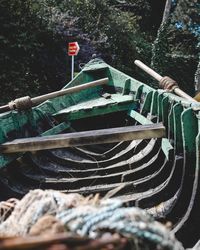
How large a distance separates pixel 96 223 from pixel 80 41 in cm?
1188

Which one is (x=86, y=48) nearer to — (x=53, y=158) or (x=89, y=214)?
(x=53, y=158)

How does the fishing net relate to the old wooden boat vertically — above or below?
above

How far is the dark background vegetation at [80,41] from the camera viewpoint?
11.0 metres

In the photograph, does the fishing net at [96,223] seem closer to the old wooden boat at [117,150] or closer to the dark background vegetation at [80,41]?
the old wooden boat at [117,150]

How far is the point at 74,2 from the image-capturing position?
14.7m

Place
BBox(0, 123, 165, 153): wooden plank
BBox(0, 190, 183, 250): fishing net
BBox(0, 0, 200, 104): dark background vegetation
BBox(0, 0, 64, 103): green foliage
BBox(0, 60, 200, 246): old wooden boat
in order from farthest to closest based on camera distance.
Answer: BBox(0, 0, 200, 104): dark background vegetation < BBox(0, 0, 64, 103): green foliage < BBox(0, 123, 165, 153): wooden plank < BBox(0, 60, 200, 246): old wooden boat < BBox(0, 190, 183, 250): fishing net

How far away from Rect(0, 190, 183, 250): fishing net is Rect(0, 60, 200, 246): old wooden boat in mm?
1045

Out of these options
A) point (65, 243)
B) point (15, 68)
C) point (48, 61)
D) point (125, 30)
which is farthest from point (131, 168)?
point (125, 30)

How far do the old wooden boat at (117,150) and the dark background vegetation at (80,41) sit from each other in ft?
15.9

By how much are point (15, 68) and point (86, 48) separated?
255 centimetres

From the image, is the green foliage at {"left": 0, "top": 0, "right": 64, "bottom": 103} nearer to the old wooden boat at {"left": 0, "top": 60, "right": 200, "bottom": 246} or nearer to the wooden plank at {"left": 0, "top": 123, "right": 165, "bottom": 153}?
the old wooden boat at {"left": 0, "top": 60, "right": 200, "bottom": 246}

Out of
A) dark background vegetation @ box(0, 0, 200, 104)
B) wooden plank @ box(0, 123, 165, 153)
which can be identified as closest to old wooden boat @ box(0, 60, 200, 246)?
wooden plank @ box(0, 123, 165, 153)

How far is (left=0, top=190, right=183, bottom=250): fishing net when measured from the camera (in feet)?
4.39

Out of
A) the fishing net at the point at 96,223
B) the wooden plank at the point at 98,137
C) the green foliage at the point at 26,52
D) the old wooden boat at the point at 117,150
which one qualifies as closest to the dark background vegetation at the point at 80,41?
the green foliage at the point at 26,52
